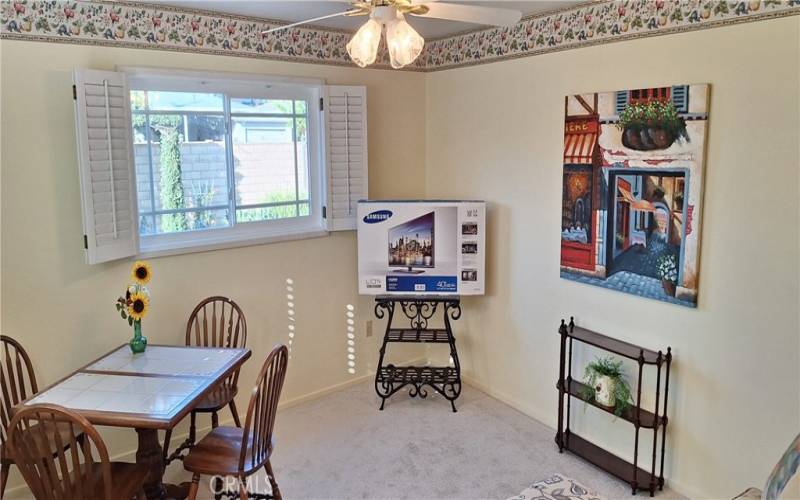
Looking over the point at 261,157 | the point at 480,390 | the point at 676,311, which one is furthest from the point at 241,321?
the point at 676,311

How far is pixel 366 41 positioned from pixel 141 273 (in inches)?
69.4

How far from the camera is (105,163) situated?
9.92 feet

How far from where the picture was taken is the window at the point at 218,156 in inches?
120

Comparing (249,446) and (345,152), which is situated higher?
(345,152)

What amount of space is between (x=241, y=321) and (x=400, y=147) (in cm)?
177

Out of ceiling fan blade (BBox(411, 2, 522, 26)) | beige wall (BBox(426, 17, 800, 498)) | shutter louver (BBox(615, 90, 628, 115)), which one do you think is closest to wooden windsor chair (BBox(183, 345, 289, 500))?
ceiling fan blade (BBox(411, 2, 522, 26))

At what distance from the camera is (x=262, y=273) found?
3834mm

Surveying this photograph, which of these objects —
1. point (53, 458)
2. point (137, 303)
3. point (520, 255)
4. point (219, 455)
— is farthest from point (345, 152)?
point (53, 458)

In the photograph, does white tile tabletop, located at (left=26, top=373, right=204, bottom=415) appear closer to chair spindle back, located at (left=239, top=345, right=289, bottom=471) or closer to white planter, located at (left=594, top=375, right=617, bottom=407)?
chair spindle back, located at (left=239, top=345, right=289, bottom=471)

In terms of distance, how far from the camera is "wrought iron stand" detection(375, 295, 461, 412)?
4004 mm

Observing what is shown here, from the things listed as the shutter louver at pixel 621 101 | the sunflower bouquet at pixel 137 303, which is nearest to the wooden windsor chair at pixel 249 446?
the sunflower bouquet at pixel 137 303

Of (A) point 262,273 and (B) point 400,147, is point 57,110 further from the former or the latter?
(B) point 400,147

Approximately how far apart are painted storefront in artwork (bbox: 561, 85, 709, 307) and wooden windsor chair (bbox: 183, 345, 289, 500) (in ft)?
6.10

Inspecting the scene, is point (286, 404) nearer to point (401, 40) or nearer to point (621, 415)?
point (621, 415)
